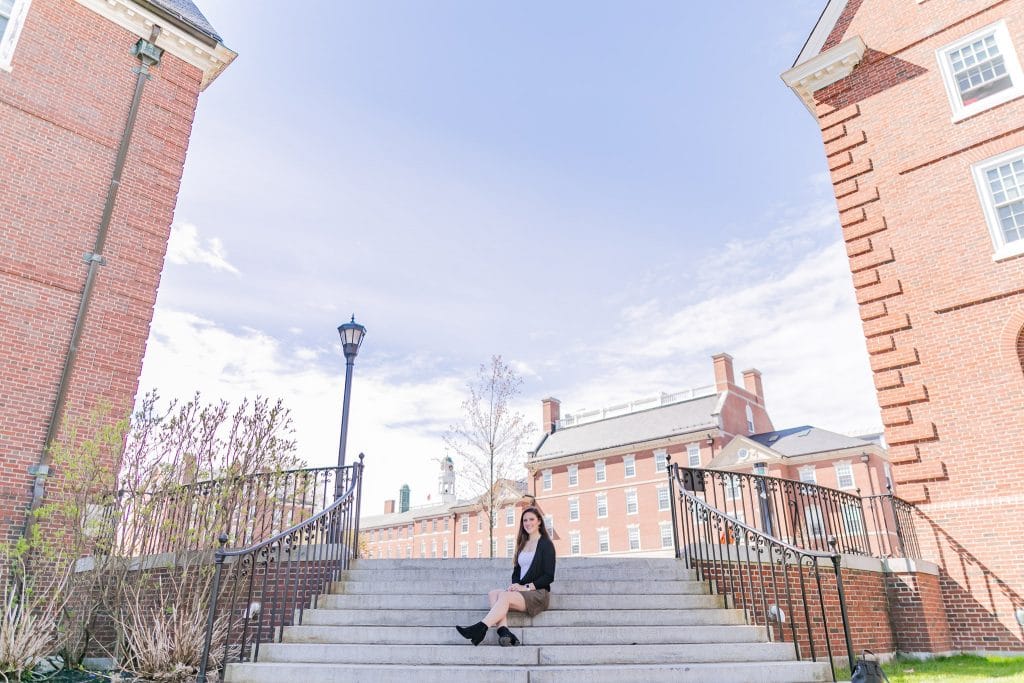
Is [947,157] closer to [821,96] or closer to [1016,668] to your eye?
[821,96]

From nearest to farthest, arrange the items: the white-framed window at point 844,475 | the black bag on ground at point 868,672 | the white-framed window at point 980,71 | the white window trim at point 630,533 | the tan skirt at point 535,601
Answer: the black bag on ground at point 868,672 < the tan skirt at point 535,601 < the white-framed window at point 980,71 < the white-framed window at point 844,475 < the white window trim at point 630,533

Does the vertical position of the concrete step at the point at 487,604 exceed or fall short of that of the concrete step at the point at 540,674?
it exceeds it

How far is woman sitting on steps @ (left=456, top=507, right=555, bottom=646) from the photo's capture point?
6105 millimetres

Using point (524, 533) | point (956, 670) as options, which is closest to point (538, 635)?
point (524, 533)

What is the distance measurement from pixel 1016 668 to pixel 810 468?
32.1 m

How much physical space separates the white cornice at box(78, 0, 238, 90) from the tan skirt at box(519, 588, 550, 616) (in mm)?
13798

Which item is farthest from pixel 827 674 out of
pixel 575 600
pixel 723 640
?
pixel 575 600

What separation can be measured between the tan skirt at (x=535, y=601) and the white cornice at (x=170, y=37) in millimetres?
13798

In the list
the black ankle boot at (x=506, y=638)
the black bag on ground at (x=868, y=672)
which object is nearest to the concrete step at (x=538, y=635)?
the black ankle boot at (x=506, y=638)

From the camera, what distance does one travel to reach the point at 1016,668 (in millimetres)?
8414

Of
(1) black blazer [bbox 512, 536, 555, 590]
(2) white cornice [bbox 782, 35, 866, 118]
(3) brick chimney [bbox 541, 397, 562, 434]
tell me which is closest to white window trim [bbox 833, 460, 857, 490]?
Result: (3) brick chimney [bbox 541, 397, 562, 434]

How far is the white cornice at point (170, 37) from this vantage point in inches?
504

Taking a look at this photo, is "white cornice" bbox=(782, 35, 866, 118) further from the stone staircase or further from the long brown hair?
the long brown hair

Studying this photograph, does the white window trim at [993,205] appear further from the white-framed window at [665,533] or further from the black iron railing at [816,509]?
the white-framed window at [665,533]
